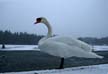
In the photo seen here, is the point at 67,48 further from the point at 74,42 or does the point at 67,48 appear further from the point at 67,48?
the point at 74,42

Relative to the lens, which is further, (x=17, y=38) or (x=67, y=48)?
(x=17, y=38)

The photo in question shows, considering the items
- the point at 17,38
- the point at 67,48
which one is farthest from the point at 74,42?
the point at 17,38

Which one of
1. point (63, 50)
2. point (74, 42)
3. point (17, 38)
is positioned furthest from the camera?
point (17, 38)

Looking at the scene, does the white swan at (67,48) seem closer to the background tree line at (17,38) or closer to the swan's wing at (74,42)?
the swan's wing at (74,42)

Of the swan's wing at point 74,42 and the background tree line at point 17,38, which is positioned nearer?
the swan's wing at point 74,42

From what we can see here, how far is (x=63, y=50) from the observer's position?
7.70 meters

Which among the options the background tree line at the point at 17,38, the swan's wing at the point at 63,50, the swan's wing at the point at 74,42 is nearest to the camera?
the swan's wing at the point at 63,50

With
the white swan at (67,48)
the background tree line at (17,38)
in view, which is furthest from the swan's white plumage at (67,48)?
the background tree line at (17,38)

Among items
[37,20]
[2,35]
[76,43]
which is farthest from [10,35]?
[76,43]

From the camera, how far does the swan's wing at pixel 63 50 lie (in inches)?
289

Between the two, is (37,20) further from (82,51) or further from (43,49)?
(82,51)

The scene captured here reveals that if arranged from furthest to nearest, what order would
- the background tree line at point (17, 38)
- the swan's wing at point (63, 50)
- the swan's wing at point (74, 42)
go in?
the background tree line at point (17, 38) < the swan's wing at point (74, 42) < the swan's wing at point (63, 50)

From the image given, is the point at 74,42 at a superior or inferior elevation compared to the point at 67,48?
superior

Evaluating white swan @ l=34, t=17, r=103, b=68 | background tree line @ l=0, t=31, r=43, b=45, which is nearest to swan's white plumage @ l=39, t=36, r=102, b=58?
white swan @ l=34, t=17, r=103, b=68
